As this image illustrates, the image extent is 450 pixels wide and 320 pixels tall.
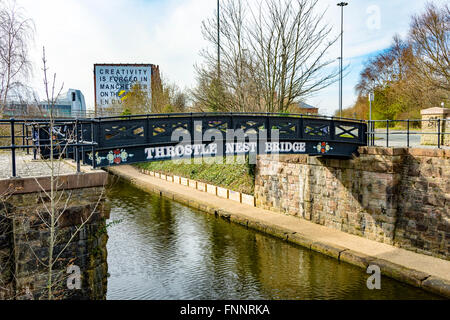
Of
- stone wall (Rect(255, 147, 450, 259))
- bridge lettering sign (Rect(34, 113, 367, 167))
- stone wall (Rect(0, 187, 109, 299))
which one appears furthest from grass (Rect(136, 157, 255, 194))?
stone wall (Rect(0, 187, 109, 299))

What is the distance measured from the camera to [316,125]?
13.7 meters

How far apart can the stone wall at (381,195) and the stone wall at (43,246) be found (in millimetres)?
9731

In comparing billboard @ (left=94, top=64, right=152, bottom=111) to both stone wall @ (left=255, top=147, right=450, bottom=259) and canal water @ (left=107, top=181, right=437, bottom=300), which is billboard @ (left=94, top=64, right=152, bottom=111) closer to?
canal water @ (left=107, top=181, right=437, bottom=300)

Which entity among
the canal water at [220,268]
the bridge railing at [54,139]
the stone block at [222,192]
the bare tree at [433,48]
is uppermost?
the bare tree at [433,48]

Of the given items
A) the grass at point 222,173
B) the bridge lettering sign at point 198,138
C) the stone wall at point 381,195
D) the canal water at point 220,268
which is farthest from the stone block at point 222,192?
the bridge lettering sign at point 198,138

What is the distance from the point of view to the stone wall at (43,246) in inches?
243

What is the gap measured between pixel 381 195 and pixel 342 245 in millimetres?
Answer: 2154

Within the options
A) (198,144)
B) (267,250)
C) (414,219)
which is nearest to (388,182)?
→ (414,219)

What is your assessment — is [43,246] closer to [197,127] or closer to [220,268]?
[197,127]

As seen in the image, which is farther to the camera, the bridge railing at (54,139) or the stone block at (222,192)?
the stone block at (222,192)

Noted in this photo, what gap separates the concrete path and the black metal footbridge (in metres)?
3.01

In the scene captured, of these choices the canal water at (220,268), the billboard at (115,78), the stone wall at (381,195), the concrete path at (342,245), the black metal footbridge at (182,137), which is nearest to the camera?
the black metal footbridge at (182,137)

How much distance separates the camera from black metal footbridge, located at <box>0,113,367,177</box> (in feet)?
30.2

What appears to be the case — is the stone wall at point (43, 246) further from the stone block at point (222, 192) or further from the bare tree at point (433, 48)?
the bare tree at point (433, 48)
